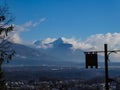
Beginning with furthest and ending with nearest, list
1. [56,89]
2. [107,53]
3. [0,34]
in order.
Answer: [56,89], [0,34], [107,53]

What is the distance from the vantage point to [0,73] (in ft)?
54.6

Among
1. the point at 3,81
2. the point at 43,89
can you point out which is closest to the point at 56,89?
the point at 43,89

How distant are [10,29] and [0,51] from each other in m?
1.03

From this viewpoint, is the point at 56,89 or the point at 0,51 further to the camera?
the point at 56,89

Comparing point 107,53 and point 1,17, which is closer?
point 107,53

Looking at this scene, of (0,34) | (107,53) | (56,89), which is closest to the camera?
(107,53)

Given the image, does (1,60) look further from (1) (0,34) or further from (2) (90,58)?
(2) (90,58)

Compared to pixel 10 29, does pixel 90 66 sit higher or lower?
lower

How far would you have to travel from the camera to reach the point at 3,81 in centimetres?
1702

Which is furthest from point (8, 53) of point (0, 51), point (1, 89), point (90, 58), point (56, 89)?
point (56, 89)

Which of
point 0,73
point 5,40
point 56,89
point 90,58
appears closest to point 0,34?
point 5,40

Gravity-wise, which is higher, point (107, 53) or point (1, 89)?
point (107, 53)

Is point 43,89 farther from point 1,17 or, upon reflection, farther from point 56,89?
point 1,17

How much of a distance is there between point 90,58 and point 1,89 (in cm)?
420
